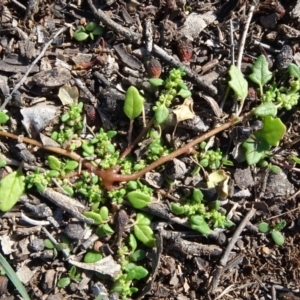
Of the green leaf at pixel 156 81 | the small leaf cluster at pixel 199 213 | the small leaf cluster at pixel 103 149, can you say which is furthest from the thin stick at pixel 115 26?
the small leaf cluster at pixel 199 213

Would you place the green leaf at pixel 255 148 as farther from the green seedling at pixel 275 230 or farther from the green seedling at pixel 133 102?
the green seedling at pixel 133 102

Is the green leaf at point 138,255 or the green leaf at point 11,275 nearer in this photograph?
the green leaf at point 11,275

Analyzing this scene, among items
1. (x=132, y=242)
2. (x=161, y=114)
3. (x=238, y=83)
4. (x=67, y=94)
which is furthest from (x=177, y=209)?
(x=67, y=94)

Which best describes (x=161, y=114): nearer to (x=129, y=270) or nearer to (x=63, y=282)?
(x=129, y=270)

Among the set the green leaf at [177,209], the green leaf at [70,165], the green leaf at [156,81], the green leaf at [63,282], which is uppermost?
the green leaf at [156,81]

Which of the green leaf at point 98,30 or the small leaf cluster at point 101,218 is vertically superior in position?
the green leaf at point 98,30

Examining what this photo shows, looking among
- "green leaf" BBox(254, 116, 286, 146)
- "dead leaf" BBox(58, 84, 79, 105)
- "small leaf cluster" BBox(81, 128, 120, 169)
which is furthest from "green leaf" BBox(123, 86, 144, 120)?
"green leaf" BBox(254, 116, 286, 146)
